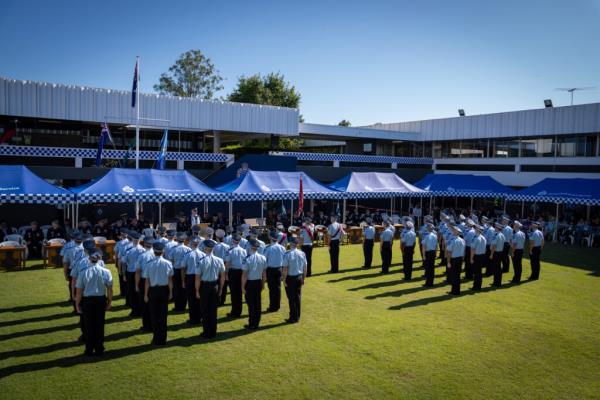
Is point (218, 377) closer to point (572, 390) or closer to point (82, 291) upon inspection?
point (82, 291)

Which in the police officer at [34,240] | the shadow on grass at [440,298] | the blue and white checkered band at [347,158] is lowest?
the shadow on grass at [440,298]

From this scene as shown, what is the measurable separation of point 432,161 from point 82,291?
1230 inches

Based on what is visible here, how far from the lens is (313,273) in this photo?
14.0 metres

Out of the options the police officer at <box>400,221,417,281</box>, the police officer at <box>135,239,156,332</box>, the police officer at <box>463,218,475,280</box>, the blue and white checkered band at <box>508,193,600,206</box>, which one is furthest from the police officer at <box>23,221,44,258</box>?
the blue and white checkered band at <box>508,193,600,206</box>

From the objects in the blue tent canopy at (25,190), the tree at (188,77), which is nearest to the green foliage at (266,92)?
the tree at (188,77)

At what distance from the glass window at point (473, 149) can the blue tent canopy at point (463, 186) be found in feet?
16.6

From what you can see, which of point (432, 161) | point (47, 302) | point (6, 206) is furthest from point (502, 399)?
point (432, 161)

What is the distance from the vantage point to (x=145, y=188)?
1673 cm

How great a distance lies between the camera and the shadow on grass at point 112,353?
671 centimetres

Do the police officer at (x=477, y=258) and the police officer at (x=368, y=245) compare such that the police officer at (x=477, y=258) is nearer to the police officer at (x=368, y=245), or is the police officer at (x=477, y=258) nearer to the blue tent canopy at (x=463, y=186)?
the police officer at (x=368, y=245)

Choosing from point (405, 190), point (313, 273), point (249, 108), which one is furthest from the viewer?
point (249, 108)

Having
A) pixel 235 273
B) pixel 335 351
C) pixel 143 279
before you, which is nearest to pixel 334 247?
pixel 235 273

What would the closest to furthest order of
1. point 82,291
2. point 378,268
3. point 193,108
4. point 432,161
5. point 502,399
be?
point 502,399
point 82,291
point 378,268
point 193,108
point 432,161

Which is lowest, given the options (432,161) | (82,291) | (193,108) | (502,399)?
(502,399)
